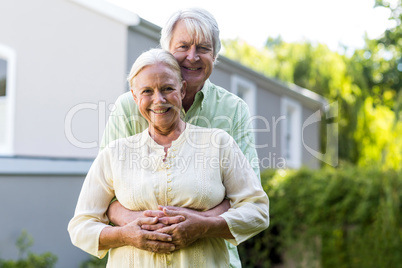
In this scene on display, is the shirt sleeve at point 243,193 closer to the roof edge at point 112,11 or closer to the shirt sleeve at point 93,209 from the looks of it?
the shirt sleeve at point 93,209

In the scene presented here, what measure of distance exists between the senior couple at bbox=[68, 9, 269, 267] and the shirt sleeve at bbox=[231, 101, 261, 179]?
0.27 m

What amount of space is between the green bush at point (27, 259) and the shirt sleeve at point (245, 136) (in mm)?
4181

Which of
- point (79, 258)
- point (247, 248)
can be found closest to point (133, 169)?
point (79, 258)

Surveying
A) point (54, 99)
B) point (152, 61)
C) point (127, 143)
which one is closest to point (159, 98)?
point (152, 61)

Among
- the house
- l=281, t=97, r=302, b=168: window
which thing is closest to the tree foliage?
l=281, t=97, r=302, b=168: window

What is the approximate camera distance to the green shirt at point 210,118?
2246mm

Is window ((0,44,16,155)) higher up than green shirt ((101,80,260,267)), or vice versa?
window ((0,44,16,155))

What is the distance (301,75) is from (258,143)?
10809mm

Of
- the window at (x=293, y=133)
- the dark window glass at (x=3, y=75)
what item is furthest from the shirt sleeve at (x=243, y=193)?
the window at (x=293, y=133)

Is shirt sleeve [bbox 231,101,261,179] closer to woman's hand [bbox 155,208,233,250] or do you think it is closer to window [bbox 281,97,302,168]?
woman's hand [bbox 155,208,233,250]

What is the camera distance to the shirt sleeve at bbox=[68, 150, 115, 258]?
196 centimetres

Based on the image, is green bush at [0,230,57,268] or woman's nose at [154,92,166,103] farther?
green bush at [0,230,57,268]

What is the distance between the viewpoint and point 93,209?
1993 millimetres

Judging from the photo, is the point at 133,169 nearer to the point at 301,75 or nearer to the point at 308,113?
the point at 308,113
